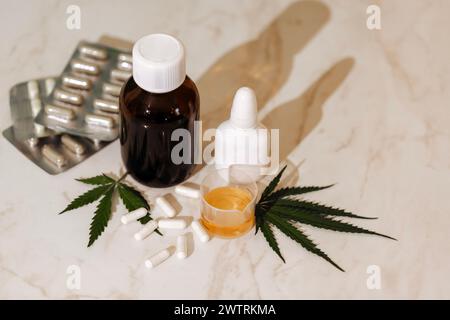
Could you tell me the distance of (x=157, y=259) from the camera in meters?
1.03

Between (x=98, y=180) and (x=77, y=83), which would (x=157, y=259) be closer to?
(x=98, y=180)

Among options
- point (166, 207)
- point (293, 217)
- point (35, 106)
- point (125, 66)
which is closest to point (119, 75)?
point (125, 66)

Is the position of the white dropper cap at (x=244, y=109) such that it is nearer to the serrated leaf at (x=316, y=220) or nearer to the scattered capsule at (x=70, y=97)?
the serrated leaf at (x=316, y=220)

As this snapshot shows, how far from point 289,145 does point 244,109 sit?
155 mm

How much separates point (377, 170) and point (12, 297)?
20.6 inches

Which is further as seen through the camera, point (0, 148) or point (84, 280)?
point (0, 148)

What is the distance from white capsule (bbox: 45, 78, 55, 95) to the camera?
4.00 feet

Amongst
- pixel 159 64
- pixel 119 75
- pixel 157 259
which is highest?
pixel 159 64

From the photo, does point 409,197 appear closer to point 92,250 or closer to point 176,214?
point 176,214

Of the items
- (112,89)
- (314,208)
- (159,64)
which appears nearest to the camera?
(159,64)

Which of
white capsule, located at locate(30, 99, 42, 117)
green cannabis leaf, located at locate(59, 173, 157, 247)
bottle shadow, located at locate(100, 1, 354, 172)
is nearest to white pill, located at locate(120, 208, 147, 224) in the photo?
green cannabis leaf, located at locate(59, 173, 157, 247)

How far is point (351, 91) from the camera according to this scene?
49.6 inches

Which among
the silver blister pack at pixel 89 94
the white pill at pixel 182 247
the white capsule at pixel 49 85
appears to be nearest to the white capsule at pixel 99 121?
the silver blister pack at pixel 89 94
